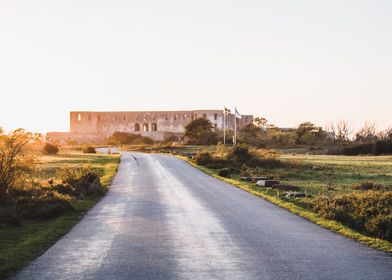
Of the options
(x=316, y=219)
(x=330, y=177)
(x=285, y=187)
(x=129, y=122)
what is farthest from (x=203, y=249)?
(x=129, y=122)

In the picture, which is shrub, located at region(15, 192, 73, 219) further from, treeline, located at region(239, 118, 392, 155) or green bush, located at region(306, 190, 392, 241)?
treeline, located at region(239, 118, 392, 155)

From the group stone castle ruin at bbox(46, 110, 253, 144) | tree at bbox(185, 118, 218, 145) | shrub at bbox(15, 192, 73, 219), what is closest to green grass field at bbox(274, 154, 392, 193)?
shrub at bbox(15, 192, 73, 219)

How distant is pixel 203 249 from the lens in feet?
32.3

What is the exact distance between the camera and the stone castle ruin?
133 metres

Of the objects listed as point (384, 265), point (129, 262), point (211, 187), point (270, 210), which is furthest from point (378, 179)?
point (129, 262)

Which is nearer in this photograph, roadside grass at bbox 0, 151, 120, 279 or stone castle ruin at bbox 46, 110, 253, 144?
roadside grass at bbox 0, 151, 120, 279

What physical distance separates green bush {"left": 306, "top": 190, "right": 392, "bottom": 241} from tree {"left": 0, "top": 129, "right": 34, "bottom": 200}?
11.5 metres

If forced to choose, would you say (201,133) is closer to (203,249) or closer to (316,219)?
(316,219)

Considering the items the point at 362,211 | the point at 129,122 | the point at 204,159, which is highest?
the point at 129,122

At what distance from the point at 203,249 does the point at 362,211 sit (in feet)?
20.8

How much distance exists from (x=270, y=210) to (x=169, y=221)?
429cm

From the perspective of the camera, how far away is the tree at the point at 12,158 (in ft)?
61.2

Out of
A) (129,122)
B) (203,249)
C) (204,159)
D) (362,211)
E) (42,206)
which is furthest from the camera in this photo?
(129,122)

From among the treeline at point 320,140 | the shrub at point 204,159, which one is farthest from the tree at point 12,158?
the treeline at point 320,140
